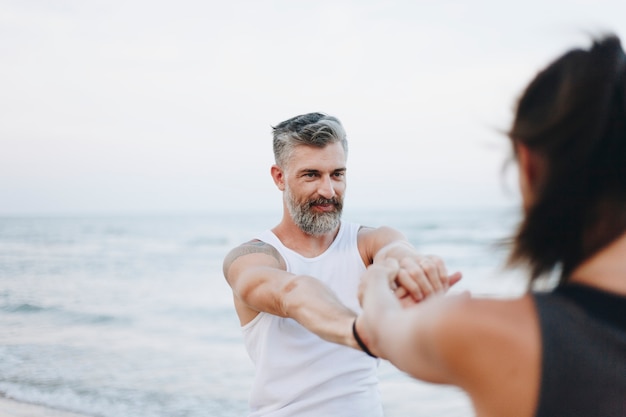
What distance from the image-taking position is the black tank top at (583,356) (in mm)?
1229

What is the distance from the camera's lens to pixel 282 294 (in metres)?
2.72

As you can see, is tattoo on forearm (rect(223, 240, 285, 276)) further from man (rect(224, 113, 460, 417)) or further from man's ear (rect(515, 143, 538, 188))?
man's ear (rect(515, 143, 538, 188))

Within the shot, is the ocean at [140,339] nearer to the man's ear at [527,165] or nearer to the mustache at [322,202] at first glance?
the man's ear at [527,165]

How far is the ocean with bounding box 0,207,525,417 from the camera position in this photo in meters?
7.64

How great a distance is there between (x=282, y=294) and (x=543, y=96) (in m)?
1.61

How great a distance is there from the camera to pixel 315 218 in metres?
3.30

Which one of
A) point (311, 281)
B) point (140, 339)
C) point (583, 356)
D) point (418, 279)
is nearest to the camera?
point (583, 356)

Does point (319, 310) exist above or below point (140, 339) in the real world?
above

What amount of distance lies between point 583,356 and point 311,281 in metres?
1.53

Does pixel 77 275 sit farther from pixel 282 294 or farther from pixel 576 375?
pixel 576 375

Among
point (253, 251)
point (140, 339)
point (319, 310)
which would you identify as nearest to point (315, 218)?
point (253, 251)

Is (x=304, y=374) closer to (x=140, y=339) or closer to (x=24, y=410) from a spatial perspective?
(x=24, y=410)

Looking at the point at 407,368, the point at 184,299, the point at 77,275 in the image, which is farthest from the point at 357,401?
the point at 77,275

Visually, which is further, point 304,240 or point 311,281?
point 304,240
